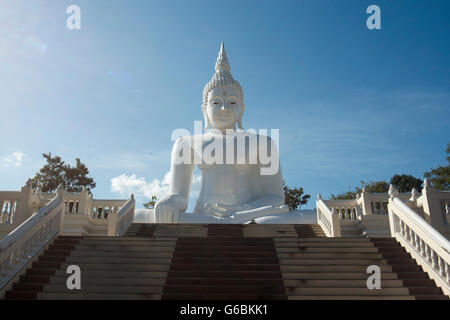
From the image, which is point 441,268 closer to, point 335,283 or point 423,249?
point 423,249

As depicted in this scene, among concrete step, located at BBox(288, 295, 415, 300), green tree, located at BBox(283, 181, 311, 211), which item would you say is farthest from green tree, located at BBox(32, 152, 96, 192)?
concrete step, located at BBox(288, 295, 415, 300)

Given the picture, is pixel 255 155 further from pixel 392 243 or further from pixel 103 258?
pixel 103 258

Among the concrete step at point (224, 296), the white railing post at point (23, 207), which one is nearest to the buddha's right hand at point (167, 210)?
the white railing post at point (23, 207)

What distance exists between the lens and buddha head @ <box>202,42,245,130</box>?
685 inches

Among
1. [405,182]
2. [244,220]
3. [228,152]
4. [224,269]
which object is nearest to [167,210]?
[244,220]

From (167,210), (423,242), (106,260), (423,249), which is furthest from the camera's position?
(167,210)

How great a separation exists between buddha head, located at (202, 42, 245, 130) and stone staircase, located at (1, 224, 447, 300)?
8.87 m

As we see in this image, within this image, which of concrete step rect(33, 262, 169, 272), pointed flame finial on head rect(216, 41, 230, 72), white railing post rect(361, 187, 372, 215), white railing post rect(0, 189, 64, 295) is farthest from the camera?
pointed flame finial on head rect(216, 41, 230, 72)

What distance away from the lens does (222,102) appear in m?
17.6

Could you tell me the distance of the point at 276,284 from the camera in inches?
276

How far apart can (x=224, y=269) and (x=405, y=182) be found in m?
38.8

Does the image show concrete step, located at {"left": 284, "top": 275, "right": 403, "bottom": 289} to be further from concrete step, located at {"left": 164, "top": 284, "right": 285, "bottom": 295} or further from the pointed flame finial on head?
the pointed flame finial on head

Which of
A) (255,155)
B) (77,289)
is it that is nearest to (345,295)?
(77,289)

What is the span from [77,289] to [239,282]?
8.76 feet
